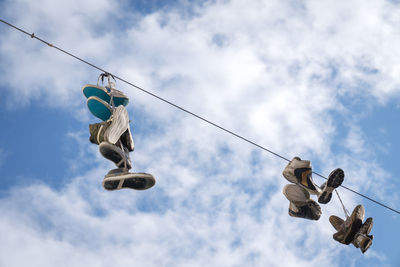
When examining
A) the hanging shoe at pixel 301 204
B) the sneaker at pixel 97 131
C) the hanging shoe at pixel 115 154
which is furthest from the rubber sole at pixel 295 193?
the sneaker at pixel 97 131

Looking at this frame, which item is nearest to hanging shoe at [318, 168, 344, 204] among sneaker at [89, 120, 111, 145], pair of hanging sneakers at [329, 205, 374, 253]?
pair of hanging sneakers at [329, 205, 374, 253]

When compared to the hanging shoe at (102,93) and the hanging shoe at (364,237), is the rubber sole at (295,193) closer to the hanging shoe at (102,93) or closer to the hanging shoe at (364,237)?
the hanging shoe at (364,237)

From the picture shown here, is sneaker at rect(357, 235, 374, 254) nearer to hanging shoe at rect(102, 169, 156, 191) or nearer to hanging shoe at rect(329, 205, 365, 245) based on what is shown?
hanging shoe at rect(329, 205, 365, 245)

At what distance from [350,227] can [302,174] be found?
2.84 feet

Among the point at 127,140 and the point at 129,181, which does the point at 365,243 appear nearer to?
the point at 129,181

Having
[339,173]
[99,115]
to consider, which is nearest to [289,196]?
[339,173]

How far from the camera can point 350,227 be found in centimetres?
584

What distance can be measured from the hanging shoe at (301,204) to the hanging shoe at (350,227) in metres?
0.42

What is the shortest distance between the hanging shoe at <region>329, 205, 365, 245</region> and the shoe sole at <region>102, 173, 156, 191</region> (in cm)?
240

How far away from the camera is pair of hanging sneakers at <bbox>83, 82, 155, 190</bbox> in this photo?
5.59 m

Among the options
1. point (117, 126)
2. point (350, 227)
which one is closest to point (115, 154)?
point (117, 126)

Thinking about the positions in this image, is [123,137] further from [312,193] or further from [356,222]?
[356,222]

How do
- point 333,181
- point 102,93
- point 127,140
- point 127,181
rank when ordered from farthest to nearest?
1. point 102,93
2. point 127,140
3. point 333,181
4. point 127,181

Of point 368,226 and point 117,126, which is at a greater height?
point 117,126
